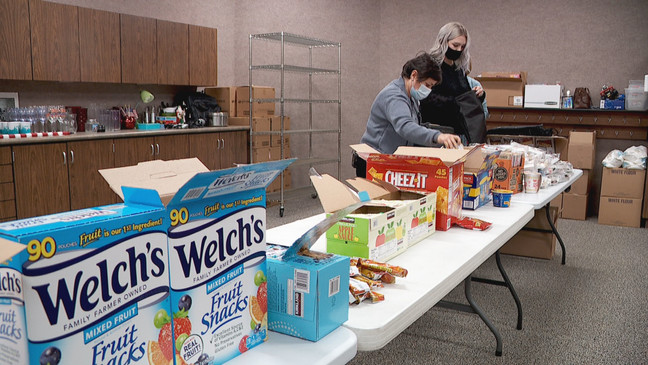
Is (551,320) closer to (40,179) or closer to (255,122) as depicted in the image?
(40,179)

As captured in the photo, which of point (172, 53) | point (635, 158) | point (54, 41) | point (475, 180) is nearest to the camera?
point (475, 180)

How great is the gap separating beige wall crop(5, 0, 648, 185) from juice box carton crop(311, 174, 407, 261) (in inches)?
159

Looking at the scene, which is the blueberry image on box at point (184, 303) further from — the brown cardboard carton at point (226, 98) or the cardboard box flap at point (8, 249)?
the brown cardboard carton at point (226, 98)

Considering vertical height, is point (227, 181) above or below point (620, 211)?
above

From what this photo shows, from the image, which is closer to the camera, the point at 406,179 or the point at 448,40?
the point at 406,179

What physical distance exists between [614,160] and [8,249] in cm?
568

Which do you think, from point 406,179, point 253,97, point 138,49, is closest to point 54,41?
point 138,49

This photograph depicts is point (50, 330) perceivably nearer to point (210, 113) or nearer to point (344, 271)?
point (344, 271)

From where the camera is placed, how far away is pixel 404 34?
6824 millimetres

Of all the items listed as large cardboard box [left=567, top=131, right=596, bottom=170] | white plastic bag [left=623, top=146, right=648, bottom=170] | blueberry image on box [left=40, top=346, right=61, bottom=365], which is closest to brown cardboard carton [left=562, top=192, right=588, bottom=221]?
large cardboard box [left=567, top=131, right=596, bottom=170]

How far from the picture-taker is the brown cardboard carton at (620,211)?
17.2ft

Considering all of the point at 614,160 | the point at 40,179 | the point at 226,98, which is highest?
the point at 226,98

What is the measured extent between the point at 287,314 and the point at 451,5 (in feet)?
20.1

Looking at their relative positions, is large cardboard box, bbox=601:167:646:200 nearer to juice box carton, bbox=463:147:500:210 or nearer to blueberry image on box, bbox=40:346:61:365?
juice box carton, bbox=463:147:500:210
